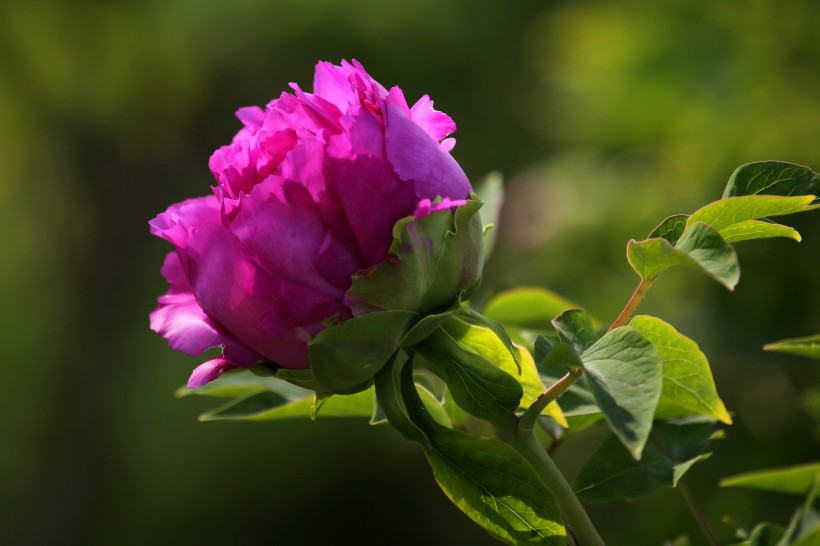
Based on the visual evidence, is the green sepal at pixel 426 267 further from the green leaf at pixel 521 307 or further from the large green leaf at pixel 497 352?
the green leaf at pixel 521 307

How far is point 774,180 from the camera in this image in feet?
1.00

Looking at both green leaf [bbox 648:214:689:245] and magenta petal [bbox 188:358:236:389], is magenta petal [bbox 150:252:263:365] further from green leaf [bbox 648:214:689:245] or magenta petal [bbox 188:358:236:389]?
green leaf [bbox 648:214:689:245]

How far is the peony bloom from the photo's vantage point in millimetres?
277

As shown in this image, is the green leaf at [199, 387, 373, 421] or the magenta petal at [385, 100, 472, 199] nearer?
the magenta petal at [385, 100, 472, 199]

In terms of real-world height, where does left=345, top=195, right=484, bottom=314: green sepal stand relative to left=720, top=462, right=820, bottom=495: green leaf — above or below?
above

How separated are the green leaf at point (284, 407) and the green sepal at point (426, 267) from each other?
0.10m

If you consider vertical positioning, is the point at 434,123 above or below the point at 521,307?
above

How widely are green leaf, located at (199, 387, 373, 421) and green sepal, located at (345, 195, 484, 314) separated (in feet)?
0.31

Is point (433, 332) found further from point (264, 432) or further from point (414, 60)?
point (264, 432)

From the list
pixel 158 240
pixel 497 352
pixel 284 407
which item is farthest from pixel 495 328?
pixel 158 240

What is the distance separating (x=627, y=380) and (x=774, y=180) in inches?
3.6

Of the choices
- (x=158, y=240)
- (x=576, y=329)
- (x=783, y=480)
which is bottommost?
(x=158, y=240)

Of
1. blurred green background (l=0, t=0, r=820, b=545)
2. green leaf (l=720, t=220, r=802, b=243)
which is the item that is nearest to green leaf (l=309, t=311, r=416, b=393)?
green leaf (l=720, t=220, r=802, b=243)

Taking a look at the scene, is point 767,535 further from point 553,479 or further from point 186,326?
point 186,326
